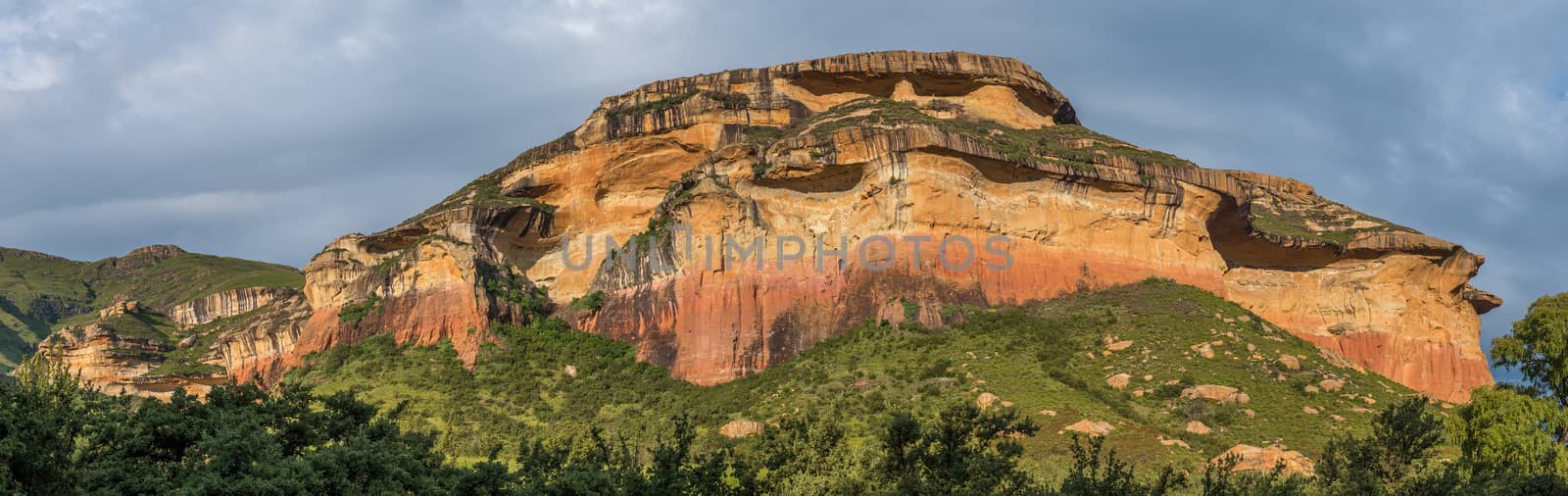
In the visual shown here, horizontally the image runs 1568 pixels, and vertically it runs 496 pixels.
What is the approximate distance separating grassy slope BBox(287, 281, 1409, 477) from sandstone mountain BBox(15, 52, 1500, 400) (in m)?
1.79

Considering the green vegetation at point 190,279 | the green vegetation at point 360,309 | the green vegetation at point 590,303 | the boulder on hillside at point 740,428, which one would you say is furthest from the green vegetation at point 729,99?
the green vegetation at point 190,279

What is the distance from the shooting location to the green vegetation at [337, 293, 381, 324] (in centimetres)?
6950

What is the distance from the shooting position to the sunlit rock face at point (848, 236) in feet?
201

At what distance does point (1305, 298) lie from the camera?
7012 centimetres

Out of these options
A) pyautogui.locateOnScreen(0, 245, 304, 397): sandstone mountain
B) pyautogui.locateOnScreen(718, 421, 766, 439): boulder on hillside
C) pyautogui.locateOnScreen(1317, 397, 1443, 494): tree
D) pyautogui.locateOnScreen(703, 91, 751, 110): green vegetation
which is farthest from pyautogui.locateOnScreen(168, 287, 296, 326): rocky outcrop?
pyautogui.locateOnScreen(1317, 397, 1443, 494): tree

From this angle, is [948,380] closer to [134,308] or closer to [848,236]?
[848,236]

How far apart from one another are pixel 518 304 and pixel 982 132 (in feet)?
89.9

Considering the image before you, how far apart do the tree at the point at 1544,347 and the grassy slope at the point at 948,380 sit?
7.89 m

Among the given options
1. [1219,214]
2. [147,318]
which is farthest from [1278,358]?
[147,318]

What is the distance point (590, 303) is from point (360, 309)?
13.0 metres

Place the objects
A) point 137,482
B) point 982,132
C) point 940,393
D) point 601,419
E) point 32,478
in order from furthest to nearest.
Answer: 1. point 982,132
2. point 601,419
3. point 940,393
4. point 32,478
5. point 137,482

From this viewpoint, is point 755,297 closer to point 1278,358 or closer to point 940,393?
point 940,393

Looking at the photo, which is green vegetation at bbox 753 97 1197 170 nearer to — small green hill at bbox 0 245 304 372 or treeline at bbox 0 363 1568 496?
treeline at bbox 0 363 1568 496

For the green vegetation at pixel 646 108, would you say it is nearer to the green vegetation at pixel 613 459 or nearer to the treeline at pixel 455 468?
the green vegetation at pixel 613 459
